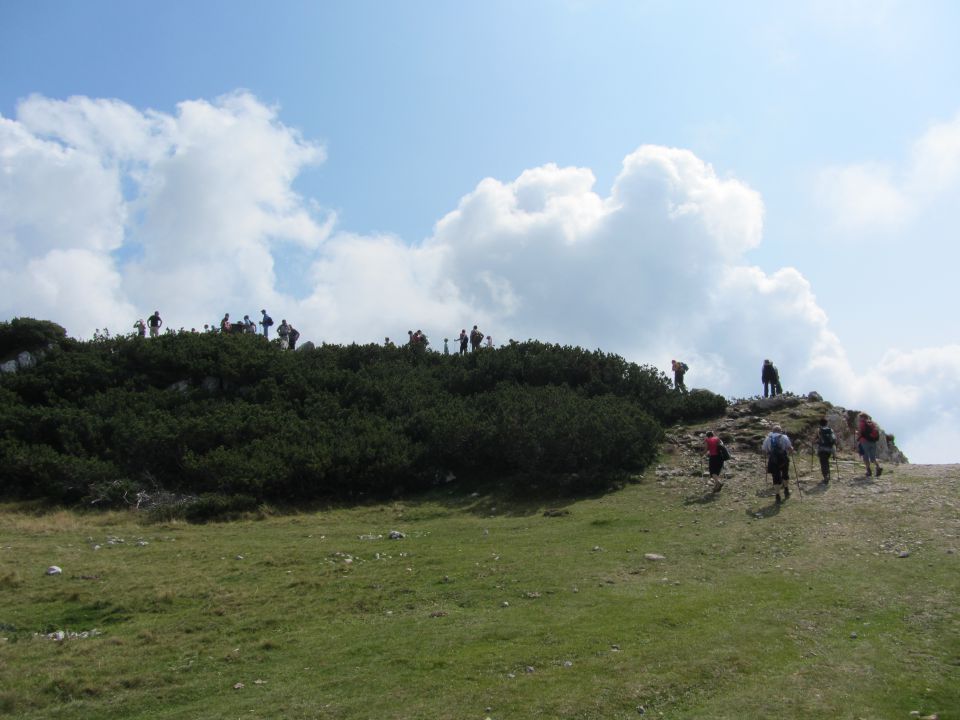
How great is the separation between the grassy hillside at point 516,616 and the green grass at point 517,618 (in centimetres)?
5

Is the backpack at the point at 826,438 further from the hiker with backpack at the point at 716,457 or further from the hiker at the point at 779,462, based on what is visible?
the hiker with backpack at the point at 716,457

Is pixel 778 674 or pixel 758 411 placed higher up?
pixel 758 411

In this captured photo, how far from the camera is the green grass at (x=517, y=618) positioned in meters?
8.86

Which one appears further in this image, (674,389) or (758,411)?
(674,389)

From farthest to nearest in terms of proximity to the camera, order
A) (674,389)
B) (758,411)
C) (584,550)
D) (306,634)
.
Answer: (674,389) < (758,411) < (584,550) < (306,634)

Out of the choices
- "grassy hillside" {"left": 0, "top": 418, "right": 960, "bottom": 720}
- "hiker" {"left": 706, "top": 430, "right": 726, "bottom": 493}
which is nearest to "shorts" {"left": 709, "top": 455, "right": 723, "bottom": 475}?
"hiker" {"left": 706, "top": 430, "right": 726, "bottom": 493}

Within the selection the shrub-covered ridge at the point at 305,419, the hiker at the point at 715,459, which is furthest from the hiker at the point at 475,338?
the hiker at the point at 715,459

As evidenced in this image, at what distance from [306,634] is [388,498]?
14.7 meters

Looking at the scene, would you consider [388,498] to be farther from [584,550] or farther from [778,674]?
[778,674]

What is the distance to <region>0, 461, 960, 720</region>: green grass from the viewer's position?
886cm

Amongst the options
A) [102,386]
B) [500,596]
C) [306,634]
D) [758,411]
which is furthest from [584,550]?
[102,386]

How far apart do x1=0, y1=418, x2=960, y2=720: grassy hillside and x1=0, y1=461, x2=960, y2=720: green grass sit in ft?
0.15

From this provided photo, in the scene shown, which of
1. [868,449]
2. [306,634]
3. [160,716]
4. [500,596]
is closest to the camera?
[160,716]

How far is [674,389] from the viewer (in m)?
34.3
